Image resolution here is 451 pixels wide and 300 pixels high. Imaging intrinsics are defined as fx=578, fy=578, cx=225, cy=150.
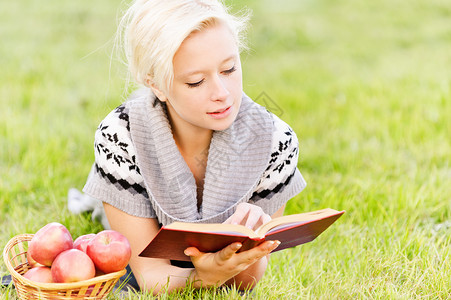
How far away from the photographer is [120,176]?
2.61 meters

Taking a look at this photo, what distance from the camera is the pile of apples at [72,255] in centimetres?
210

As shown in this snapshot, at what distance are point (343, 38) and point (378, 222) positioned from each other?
4.96m

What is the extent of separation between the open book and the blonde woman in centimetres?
13

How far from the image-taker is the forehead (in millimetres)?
2307

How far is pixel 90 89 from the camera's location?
5680 mm

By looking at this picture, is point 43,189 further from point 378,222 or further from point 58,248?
point 378,222

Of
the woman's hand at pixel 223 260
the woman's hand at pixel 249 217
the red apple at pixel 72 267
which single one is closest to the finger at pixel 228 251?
the woman's hand at pixel 223 260

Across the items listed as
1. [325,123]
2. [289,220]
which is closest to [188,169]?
[289,220]

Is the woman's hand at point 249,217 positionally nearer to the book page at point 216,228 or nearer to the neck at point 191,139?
the book page at point 216,228

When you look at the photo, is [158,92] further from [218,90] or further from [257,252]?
[257,252]

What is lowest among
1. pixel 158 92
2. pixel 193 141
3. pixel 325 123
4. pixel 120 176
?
pixel 325 123

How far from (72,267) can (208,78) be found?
90cm

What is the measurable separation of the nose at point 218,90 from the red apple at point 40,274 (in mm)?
926

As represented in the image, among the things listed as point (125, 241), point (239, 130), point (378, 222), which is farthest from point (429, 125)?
point (125, 241)
